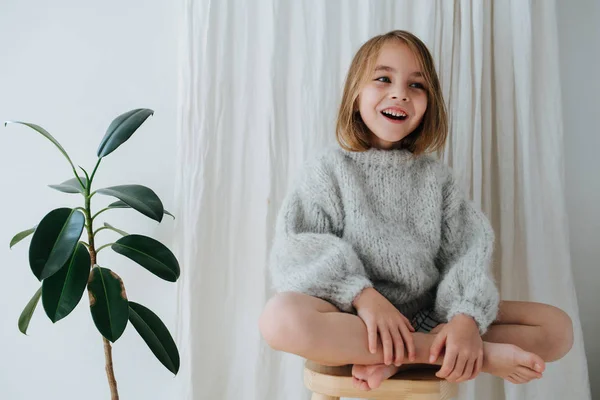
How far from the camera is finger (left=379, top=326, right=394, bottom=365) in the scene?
0.87 meters

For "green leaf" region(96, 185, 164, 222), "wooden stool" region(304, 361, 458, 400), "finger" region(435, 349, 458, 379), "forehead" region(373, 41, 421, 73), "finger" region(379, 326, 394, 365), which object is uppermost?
"forehead" region(373, 41, 421, 73)

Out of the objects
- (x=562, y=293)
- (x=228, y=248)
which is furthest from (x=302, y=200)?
(x=562, y=293)

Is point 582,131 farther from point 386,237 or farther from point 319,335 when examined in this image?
point 319,335

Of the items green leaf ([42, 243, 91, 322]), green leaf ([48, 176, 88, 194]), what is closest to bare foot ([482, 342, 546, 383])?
green leaf ([42, 243, 91, 322])

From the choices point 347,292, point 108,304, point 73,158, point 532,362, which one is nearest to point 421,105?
point 347,292

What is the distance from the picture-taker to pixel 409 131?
1.17 m

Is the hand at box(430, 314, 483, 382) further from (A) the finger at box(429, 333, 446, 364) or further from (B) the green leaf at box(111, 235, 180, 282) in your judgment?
(B) the green leaf at box(111, 235, 180, 282)

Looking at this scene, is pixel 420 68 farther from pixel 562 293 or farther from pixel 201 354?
pixel 201 354

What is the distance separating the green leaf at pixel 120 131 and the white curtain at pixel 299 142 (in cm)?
13

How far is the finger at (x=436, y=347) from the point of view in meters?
0.89

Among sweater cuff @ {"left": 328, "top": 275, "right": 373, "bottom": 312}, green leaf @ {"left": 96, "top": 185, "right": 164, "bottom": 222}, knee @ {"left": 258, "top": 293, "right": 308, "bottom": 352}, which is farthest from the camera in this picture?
green leaf @ {"left": 96, "top": 185, "right": 164, "bottom": 222}

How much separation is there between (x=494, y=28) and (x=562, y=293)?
0.70 metres

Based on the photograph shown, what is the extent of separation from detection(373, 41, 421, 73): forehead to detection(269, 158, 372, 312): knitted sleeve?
244 mm

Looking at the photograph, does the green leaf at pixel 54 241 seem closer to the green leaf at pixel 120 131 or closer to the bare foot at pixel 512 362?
the green leaf at pixel 120 131
